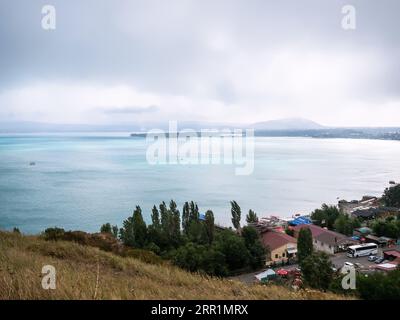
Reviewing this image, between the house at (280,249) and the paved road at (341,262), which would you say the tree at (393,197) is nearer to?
the paved road at (341,262)

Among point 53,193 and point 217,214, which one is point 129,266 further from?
point 53,193

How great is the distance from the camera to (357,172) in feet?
147

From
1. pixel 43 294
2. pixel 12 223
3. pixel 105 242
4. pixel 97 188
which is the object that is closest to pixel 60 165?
pixel 97 188

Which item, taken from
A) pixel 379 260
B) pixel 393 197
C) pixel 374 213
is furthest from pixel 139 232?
pixel 393 197

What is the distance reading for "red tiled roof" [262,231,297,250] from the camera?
13.5 meters

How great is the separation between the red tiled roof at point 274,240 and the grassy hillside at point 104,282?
10.2 meters

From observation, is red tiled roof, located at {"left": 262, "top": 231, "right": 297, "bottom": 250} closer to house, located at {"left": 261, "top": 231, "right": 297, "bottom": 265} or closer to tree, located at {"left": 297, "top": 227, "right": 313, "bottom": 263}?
house, located at {"left": 261, "top": 231, "right": 297, "bottom": 265}

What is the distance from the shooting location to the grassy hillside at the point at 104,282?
2.27 metres

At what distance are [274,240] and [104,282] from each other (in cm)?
1217

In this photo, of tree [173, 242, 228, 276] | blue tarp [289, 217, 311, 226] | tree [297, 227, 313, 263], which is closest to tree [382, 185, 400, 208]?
blue tarp [289, 217, 311, 226]

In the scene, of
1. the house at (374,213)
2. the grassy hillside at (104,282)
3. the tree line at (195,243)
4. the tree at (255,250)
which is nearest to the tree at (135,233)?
the tree line at (195,243)

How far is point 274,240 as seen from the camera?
46.4ft

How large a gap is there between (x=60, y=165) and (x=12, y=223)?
87.8 feet

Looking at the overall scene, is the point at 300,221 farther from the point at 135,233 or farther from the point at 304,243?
the point at 135,233
